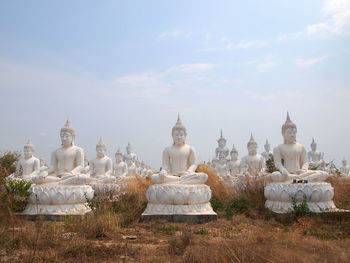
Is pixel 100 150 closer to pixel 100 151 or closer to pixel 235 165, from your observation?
pixel 100 151

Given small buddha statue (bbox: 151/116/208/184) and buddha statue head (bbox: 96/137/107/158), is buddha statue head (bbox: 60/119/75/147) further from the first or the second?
buddha statue head (bbox: 96/137/107/158)

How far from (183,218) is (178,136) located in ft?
8.79

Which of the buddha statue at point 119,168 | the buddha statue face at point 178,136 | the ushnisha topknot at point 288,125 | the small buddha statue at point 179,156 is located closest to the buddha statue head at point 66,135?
the small buddha statue at point 179,156

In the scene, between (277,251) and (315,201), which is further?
(315,201)

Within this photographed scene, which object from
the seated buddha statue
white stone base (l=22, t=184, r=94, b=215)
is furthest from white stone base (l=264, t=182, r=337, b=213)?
the seated buddha statue

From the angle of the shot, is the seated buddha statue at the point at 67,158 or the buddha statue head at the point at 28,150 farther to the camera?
the buddha statue head at the point at 28,150

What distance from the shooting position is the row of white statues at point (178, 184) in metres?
7.34

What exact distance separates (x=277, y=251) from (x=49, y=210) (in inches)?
221

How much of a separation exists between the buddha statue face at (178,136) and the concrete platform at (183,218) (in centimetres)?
252

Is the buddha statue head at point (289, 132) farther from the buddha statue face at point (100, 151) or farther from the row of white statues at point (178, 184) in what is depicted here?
the buddha statue face at point (100, 151)

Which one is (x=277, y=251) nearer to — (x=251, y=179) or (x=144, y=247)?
(x=144, y=247)

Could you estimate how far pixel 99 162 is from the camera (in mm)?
14922

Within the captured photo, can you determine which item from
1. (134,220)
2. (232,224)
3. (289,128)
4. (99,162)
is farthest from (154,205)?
(99,162)

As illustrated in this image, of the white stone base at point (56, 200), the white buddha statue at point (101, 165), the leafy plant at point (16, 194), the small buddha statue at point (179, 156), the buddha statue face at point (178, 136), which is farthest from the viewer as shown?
the white buddha statue at point (101, 165)
